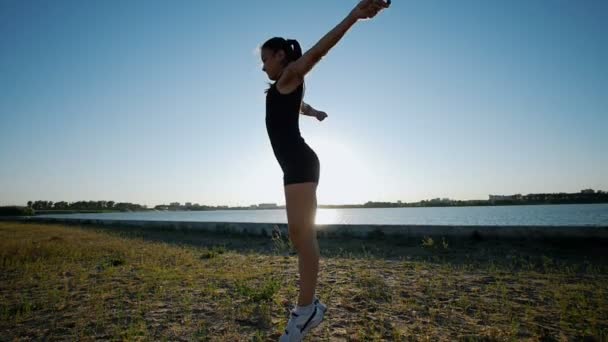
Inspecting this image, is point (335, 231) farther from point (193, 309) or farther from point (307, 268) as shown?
point (307, 268)

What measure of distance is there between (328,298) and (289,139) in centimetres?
239

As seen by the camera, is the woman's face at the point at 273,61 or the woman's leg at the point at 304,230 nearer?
the woman's leg at the point at 304,230

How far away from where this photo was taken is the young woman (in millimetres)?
2260

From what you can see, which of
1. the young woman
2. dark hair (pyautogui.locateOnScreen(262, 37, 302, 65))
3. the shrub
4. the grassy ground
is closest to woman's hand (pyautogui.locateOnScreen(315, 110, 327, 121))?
the young woman

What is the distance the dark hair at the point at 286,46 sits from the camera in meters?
2.38

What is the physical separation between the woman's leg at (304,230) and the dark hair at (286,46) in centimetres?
93

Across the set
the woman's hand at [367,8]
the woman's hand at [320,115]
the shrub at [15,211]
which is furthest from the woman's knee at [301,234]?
the shrub at [15,211]

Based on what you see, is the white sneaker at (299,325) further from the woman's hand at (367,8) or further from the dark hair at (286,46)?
the woman's hand at (367,8)

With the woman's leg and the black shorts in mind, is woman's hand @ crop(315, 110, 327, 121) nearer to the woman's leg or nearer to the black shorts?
the black shorts

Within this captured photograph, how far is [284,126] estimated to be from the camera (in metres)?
2.33

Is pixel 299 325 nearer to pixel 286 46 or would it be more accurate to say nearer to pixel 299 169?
pixel 299 169

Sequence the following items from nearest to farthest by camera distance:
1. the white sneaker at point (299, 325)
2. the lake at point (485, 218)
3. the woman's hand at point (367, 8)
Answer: the woman's hand at point (367, 8) → the white sneaker at point (299, 325) → the lake at point (485, 218)

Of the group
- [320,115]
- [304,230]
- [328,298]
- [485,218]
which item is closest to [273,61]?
[320,115]

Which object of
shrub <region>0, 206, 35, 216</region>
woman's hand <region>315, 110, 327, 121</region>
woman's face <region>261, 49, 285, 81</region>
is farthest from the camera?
shrub <region>0, 206, 35, 216</region>
